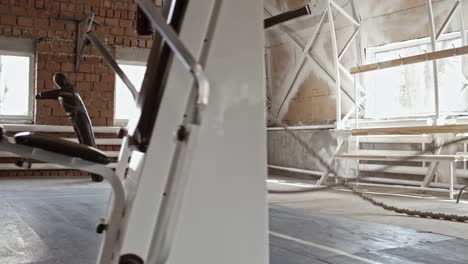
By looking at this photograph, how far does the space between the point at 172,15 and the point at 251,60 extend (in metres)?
0.20

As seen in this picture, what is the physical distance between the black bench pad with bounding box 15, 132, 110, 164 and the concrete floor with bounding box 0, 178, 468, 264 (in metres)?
1.30

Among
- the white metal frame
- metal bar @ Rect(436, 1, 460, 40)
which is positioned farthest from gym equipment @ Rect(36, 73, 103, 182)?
metal bar @ Rect(436, 1, 460, 40)

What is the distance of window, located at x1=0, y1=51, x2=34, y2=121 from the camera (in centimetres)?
616

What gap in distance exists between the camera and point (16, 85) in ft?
20.5

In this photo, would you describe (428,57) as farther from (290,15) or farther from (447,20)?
(290,15)

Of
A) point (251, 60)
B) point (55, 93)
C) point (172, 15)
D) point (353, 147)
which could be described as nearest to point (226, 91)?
point (251, 60)

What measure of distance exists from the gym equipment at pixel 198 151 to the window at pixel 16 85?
5.72 meters

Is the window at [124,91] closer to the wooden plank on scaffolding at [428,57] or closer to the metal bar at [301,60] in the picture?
the metal bar at [301,60]

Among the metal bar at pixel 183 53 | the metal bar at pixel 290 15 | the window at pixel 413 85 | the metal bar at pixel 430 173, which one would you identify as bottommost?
the metal bar at pixel 430 173

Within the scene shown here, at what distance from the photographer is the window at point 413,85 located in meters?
4.96

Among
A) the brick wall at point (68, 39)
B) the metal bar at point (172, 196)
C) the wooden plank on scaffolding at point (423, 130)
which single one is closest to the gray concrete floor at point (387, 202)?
the wooden plank on scaffolding at point (423, 130)

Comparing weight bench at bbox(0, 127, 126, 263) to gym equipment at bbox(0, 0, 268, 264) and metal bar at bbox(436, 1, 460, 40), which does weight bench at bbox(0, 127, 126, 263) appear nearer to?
gym equipment at bbox(0, 0, 268, 264)

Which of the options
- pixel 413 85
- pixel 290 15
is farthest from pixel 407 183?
pixel 290 15

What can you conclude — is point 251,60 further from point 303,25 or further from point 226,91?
point 303,25
